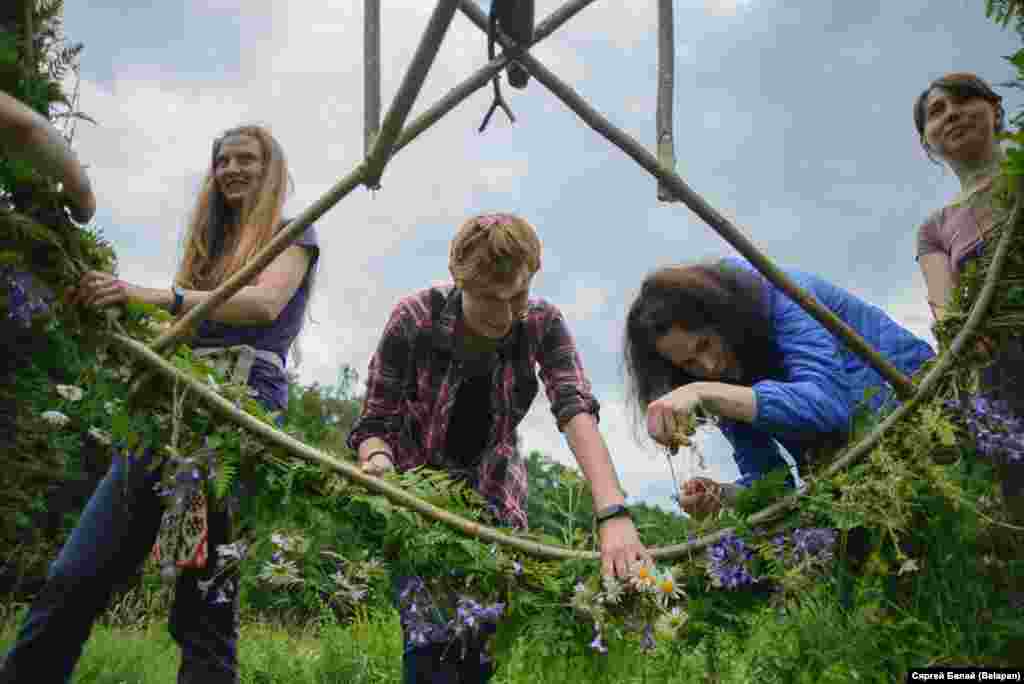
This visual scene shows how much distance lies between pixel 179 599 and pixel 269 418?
0.66 m

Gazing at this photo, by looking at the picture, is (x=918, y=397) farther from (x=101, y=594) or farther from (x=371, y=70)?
(x=101, y=594)

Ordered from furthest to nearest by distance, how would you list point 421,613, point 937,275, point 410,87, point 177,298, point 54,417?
point 54,417 < point 937,275 < point 177,298 < point 421,613 < point 410,87

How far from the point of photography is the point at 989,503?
171 centimetres

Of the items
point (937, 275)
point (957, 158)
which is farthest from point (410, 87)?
point (957, 158)

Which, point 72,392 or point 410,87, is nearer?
point 410,87

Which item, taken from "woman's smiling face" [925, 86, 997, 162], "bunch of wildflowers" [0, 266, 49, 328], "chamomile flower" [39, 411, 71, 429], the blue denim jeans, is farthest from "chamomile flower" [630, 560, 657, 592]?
"chamomile flower" [39, 411, 71, 429]

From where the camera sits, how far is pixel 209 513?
7.20ft

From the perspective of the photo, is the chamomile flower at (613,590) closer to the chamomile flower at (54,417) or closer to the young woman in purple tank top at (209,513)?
the young woman in purple tank top at (209,513)

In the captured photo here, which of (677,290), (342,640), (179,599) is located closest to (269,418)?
(179,599)

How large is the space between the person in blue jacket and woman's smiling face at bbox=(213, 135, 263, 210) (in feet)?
3.61

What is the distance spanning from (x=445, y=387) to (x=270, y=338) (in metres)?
0.46

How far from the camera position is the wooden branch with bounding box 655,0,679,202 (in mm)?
1821

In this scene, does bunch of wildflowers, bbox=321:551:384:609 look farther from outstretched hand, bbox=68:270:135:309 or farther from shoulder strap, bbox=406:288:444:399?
outstretched hand, bbox=68:270:135:309

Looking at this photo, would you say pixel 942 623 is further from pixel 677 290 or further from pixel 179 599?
pixel 179 599
